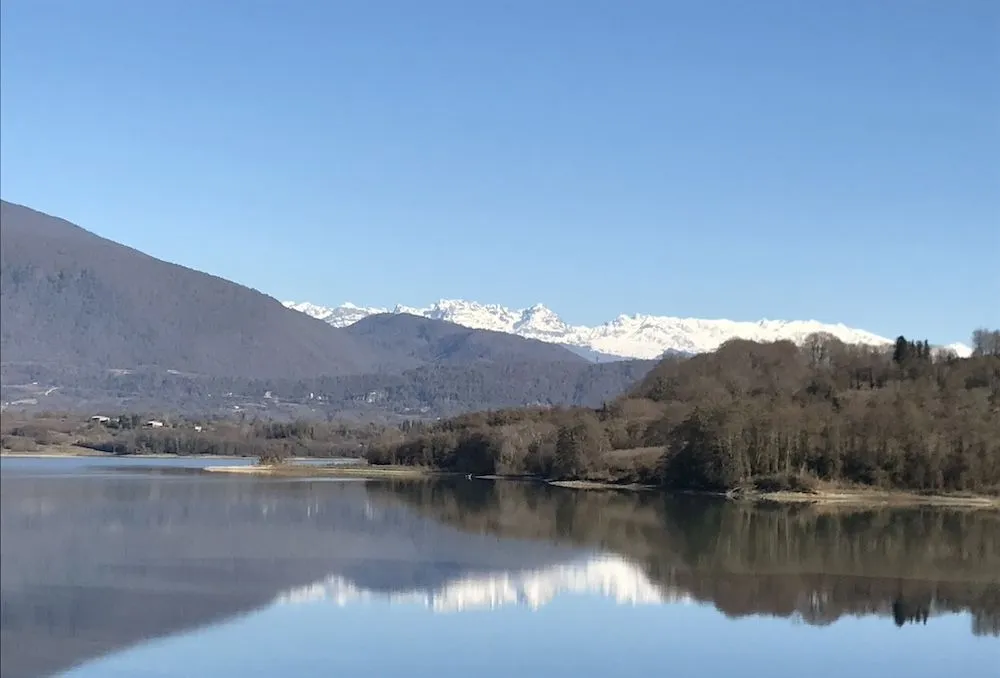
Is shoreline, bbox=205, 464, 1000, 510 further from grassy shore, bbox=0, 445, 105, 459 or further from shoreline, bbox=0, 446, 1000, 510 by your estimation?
grassy shore, bbox=0, 445, 105, 459

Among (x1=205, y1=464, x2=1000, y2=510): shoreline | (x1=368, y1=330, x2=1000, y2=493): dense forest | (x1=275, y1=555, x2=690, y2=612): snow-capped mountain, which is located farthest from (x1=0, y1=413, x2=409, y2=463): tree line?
(x1=205, y1=464, x2=1000, y2=510): shoreline

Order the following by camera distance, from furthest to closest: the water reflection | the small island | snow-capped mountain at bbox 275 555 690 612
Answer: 1. the small island
2. the water reflection
3. snow-capped mountain at bbox 275 555 690 612

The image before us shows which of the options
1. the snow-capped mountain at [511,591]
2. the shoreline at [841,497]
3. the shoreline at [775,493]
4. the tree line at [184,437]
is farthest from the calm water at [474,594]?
the shoreline at [841,497]

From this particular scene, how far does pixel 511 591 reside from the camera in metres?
32.7

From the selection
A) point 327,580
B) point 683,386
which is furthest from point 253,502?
point 683,386

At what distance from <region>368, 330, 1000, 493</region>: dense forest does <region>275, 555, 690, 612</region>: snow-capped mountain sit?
36303 millimetres

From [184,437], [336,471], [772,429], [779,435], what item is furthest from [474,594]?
[336,471]

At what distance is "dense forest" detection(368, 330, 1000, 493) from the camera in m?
69.9

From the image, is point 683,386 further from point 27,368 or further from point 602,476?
point 27,368

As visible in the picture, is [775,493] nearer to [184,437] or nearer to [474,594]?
[474,594]

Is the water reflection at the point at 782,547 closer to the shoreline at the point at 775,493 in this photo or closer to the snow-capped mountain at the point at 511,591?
the snow-capped mountain at the point at 511,591

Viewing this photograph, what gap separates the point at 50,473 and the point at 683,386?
71482 millimetres

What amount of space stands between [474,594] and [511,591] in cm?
112

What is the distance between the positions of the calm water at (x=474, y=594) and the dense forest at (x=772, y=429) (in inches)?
582
